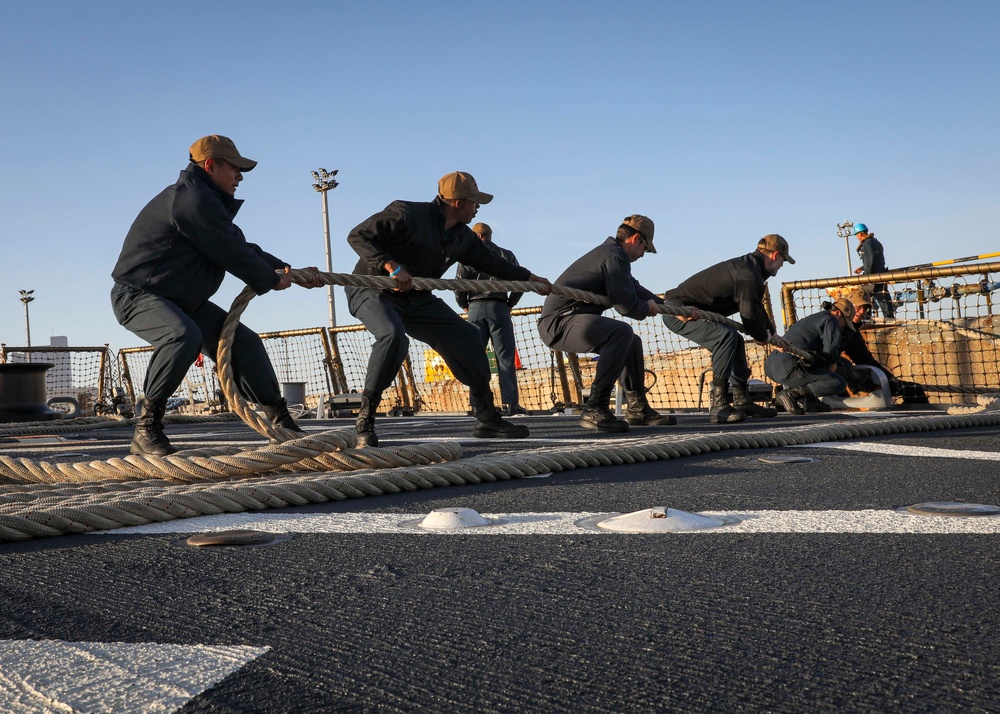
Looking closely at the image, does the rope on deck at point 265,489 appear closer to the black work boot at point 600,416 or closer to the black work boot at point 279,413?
the black work boot at point 279,413

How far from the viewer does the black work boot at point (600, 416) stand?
5984 millimetres

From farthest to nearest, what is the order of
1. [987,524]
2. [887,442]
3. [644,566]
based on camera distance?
1. [887,442]
2. [987,524]
3. [644,566]

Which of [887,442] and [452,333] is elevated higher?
[452,333]

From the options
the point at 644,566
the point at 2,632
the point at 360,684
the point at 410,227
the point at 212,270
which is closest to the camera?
the point at 360,684

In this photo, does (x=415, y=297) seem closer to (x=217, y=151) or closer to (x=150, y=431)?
(x=217, y=151)

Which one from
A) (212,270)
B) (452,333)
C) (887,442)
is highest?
(212,270)

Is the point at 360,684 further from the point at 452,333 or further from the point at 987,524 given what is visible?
the point at 452,333

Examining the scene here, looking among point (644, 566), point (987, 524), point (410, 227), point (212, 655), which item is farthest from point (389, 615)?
point (410, 227)

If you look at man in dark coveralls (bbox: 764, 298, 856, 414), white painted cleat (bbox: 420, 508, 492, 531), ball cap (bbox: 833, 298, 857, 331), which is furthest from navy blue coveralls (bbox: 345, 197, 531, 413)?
ball cap (bbox: 833, 298, 857, 331)

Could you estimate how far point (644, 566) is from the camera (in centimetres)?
168

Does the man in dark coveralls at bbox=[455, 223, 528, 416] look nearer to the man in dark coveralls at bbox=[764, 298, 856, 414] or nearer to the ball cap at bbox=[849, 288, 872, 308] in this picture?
the man in dark coveralls at bbox=[764, 298, 856, 414]

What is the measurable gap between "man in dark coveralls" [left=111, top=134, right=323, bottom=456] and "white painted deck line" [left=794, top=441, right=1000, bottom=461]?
2.78 meters

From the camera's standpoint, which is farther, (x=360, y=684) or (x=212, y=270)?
(x=212, y=270)

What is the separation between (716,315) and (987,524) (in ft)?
17.9
